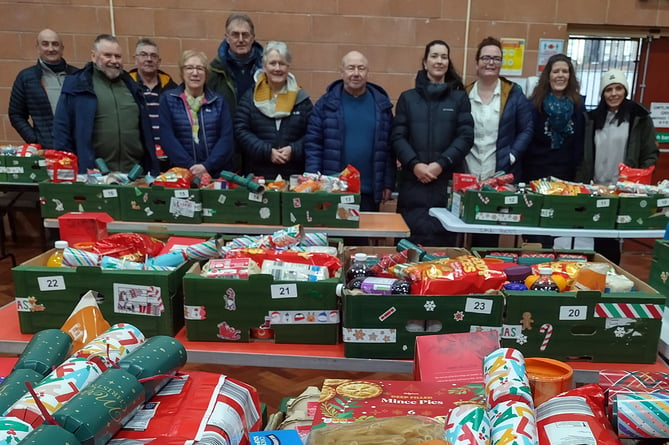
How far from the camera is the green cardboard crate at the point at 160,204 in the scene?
2854 mm

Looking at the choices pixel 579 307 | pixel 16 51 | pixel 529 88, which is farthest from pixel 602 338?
pixel 16 51

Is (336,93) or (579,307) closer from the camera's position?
(579,307)

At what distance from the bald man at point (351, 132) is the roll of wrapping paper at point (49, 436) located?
2697 mm

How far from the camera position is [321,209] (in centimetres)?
284

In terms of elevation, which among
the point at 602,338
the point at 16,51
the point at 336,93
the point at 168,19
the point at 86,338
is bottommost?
the point at 602,338

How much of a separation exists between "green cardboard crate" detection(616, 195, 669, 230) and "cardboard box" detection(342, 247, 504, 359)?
172 cm

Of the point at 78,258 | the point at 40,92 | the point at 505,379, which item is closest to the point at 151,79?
the point at 40,92

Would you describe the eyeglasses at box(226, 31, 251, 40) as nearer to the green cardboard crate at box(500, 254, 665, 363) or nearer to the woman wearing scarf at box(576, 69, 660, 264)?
the woman wearing scarf at box(576, 69, 660, 264)

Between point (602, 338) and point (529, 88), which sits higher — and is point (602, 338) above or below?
below

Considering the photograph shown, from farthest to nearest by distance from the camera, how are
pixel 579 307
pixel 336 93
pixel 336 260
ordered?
1. pixel 336 93
2. pixel 336 260
3. pixel 579 307

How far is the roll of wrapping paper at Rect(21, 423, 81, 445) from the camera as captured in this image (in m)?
0.69

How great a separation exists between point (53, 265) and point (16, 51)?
3.95 m

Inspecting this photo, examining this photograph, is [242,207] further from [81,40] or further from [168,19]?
[81,40]

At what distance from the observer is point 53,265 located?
6.01 feet
